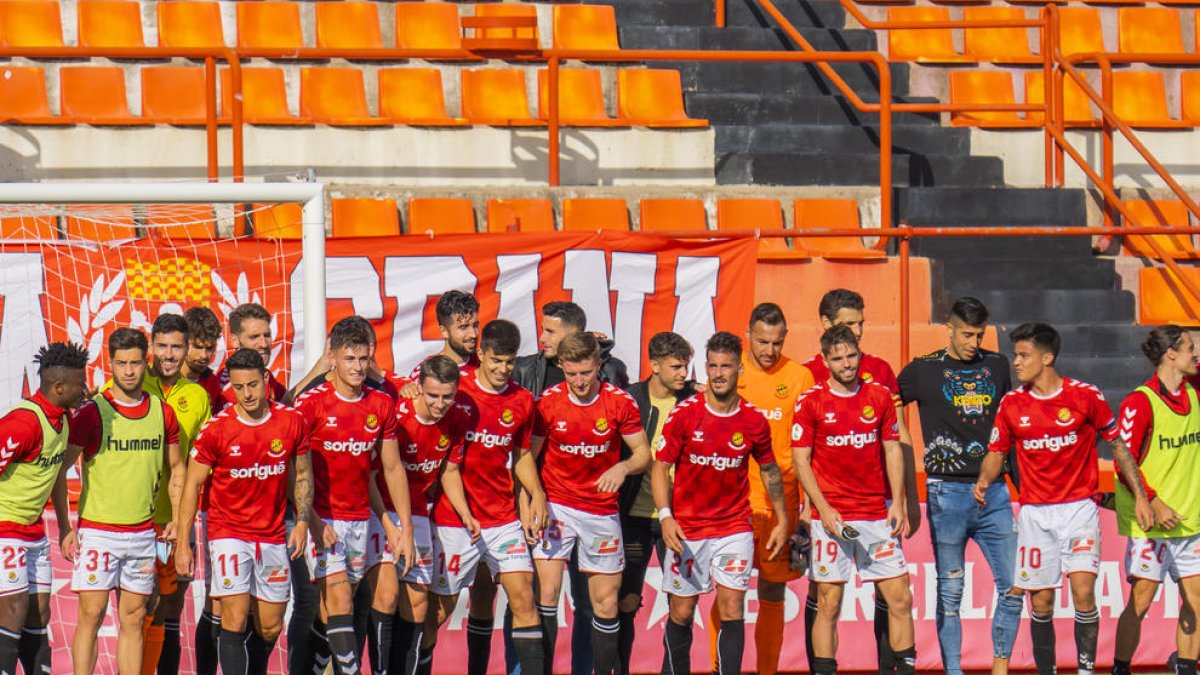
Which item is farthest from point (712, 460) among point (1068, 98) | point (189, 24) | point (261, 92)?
point (1068, 98)

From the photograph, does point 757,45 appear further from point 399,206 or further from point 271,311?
point 271,311

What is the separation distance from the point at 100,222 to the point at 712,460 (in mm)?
4140

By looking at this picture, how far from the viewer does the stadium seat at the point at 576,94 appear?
13.6 metres

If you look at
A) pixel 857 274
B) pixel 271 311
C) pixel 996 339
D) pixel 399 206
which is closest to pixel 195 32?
pixel 399 206

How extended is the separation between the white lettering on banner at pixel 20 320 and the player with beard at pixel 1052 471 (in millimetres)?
5679

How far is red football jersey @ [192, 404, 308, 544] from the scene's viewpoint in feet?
27.5

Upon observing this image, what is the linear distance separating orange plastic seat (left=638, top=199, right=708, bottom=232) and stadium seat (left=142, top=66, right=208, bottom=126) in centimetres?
356

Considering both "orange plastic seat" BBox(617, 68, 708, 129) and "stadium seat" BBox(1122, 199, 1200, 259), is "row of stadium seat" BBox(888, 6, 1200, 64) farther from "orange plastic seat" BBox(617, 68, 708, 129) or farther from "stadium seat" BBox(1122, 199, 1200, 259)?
"orange plastic seat" BBox(617, 68, 708, 129)

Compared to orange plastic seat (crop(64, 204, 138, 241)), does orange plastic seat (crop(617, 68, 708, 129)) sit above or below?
above

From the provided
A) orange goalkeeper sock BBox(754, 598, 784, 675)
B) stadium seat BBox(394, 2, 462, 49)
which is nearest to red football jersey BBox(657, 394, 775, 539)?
orange goalkeeper sock BBox(754, 598, 784, 675)

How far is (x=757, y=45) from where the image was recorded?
14.5m

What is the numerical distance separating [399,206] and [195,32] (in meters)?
3.12

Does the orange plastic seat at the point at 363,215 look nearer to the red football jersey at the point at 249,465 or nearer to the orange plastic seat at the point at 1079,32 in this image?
the red football jersey at the point at 249,465

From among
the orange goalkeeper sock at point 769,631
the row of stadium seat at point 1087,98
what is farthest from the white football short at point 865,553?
the row of stadium seat at point 1087,98
